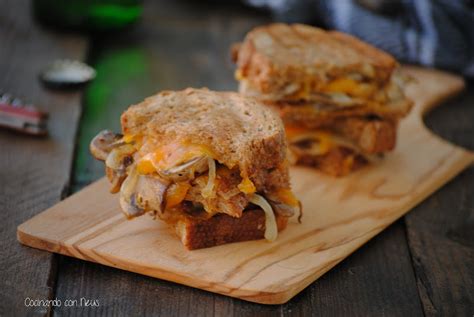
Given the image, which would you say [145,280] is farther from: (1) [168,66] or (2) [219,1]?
(2) [219,1]

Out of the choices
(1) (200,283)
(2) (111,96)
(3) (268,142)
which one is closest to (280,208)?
(3) (268,142)

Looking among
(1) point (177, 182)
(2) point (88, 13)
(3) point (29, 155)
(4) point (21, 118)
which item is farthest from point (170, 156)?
(2) point (88, 13)

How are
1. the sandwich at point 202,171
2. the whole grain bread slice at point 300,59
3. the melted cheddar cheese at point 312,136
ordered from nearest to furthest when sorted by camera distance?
the sandwich at point 202,171 → the whole grain bread slice at point 300,59 → the melted cheddar cheese at point 312,136

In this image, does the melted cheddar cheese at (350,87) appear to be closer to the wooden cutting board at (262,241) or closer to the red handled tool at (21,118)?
the wooden cutting board at (262,241)

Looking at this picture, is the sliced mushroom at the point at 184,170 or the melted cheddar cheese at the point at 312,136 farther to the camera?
the melted cheddar cheese at the point at 312,136


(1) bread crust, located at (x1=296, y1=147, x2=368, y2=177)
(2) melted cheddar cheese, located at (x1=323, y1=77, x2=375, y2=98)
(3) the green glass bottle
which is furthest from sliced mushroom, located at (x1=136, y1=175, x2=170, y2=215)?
(3) the green glass bottle

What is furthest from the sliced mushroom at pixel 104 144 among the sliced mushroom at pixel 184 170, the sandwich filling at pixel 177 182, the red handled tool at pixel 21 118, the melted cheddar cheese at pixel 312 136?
the melted cheddar cheese at pixel 312 136
